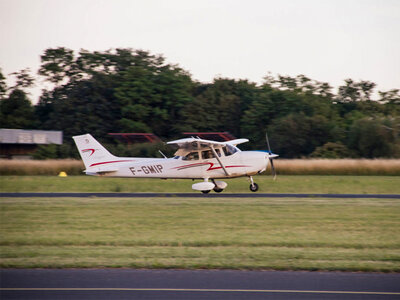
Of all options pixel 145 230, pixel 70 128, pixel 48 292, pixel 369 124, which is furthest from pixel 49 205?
pixel 70 128

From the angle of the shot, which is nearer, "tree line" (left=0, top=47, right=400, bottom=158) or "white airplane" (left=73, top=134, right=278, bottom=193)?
"white airplane" (left=73, top=134, right=278, bottom=193)

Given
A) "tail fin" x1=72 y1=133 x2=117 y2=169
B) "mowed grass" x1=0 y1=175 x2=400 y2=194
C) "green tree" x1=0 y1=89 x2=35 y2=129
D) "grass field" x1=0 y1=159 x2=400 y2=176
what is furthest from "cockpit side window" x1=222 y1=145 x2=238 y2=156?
"green tree" x1=0 y1=89 x2=35 y2=129

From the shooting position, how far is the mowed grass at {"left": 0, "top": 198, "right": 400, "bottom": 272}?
9.59 meters

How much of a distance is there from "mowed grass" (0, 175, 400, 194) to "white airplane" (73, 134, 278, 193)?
1.06 m

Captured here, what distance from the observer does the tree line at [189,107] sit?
4862cm

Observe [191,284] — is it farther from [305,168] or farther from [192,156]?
[305,168]

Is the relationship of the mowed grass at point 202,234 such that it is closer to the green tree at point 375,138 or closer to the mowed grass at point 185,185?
the mowed grass at point 185,185

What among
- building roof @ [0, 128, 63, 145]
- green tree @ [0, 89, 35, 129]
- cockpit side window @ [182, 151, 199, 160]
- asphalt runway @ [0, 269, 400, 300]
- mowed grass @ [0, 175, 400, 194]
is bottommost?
asphalt runway @ [0, 269, 400, 300]

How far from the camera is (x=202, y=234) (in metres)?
12.4

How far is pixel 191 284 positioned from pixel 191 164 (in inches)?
626

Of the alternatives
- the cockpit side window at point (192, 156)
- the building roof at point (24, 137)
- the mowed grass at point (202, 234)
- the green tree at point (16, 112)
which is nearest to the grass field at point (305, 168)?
the cockpit side window at point (192, 156)

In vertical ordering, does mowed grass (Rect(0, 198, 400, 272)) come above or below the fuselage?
below

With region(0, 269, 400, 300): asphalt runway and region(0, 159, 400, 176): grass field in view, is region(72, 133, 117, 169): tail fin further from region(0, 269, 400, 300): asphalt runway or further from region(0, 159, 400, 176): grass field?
region(0, 269, 400, 300): asphalt runway

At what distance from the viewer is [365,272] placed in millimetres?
8898
